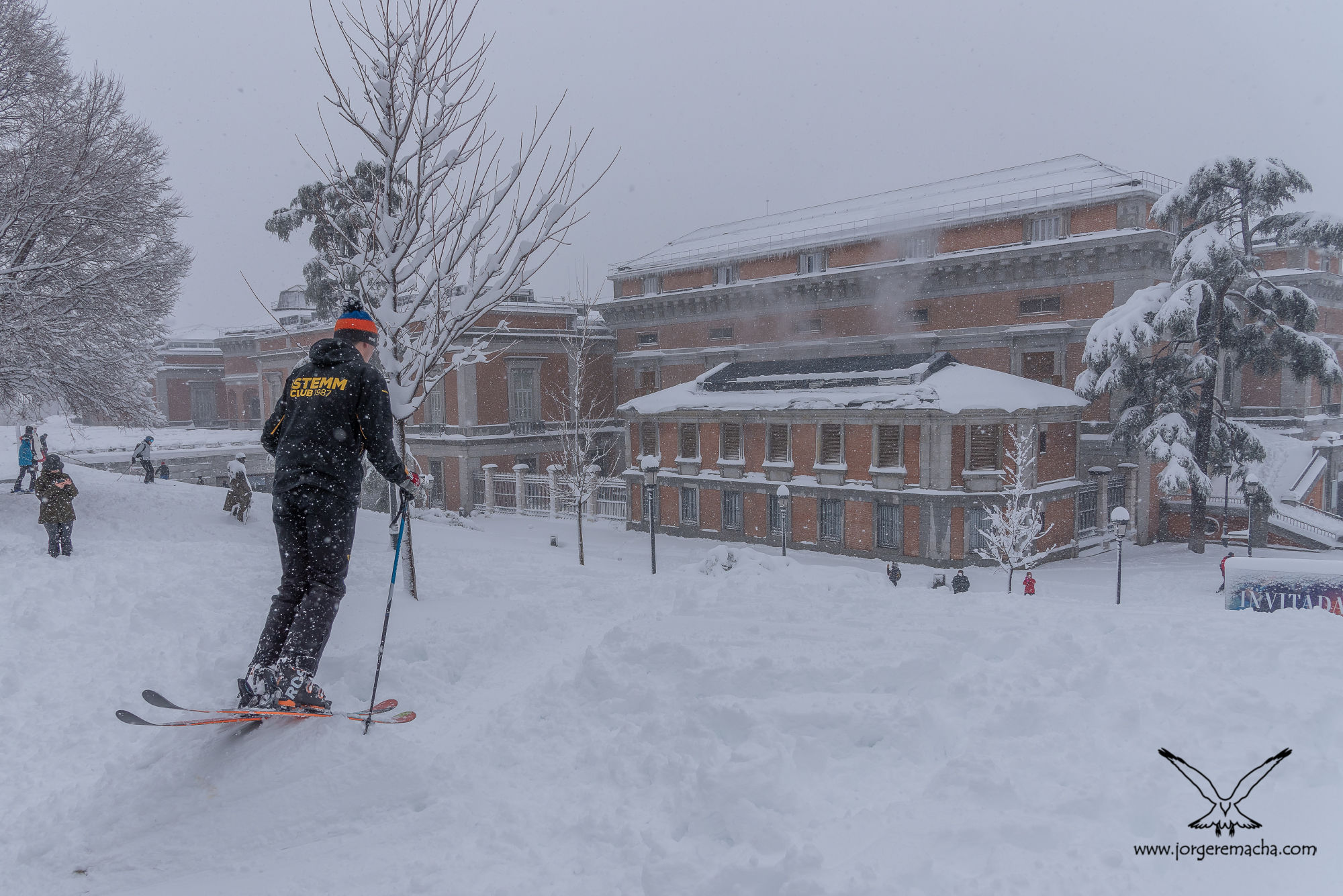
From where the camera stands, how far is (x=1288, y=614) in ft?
19.3

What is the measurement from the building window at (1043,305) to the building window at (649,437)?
51.0ft

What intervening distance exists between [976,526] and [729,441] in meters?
9.71

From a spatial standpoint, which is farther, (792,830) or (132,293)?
(132,293)

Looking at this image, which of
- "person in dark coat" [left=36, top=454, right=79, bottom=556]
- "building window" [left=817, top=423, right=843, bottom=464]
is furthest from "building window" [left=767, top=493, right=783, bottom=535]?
"person in dark coat" [left=36, top=454, right=79, bottom=556]

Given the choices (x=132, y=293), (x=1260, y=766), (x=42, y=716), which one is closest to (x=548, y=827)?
(x=1260, y=766)

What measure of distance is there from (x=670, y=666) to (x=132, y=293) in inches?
646

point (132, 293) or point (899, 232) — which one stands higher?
point (899, 232)

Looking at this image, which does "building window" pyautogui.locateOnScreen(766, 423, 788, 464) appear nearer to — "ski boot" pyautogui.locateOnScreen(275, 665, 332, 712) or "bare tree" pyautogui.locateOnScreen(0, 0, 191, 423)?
"bare tree" pyautogui.locateOnScreen(0, 0, 191, 423)

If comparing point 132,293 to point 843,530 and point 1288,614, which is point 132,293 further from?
point 843,530

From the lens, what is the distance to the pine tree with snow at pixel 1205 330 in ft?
73.9

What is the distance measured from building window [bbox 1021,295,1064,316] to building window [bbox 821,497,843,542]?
11.3 metres

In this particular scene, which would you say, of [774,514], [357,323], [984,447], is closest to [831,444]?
[774,514]

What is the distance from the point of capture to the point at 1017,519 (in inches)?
832

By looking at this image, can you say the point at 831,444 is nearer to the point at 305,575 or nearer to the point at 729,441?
the point at 729,441
